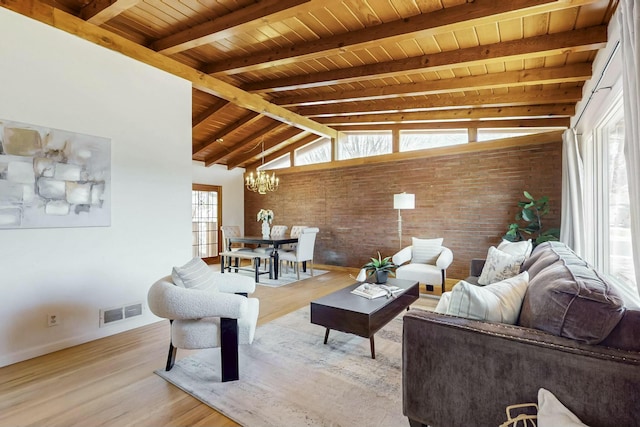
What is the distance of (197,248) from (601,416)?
7409 mm

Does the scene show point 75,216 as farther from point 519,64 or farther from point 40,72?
point 519,64

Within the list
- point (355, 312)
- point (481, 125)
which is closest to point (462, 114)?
point (481, 125)

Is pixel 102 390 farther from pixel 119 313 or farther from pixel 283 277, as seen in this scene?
pixel 283 277

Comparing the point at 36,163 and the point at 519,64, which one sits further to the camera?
the point at 519,64

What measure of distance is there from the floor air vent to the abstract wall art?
0.86 metres

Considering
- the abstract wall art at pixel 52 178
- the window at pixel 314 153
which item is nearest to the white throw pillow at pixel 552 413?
the abstract wall art at pixel 52 178

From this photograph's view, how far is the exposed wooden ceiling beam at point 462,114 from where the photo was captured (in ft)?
13.5

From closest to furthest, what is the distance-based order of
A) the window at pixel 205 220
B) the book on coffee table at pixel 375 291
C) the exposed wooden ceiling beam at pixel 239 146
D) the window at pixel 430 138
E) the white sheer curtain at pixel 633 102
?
the white sheer curtain at pixel 633 102 < the book on coffee table at pixel 375 291 < the window at pixel 430 138 < the exposed wooden ceiling beam at pixel 239 146 < the window at pixel 205 220

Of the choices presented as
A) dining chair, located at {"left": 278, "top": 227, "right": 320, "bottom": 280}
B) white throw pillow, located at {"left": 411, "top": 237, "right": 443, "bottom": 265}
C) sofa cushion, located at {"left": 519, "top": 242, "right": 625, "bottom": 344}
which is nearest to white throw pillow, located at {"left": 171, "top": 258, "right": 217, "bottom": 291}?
sofa cushion, located at {"left": 519, "top": 242, "right": 625, "bottom": 344}

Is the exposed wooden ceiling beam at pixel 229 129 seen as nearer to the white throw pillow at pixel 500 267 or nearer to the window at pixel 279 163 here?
the window at pixel 279 163

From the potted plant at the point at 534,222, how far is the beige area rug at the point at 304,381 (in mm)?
2441

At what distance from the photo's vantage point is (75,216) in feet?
9.14

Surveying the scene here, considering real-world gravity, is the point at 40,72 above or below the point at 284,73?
below

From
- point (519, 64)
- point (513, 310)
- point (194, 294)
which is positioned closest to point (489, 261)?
point (513, 310)
